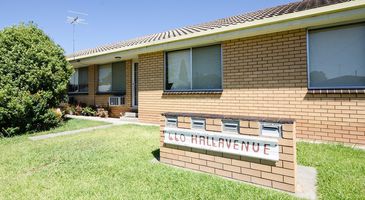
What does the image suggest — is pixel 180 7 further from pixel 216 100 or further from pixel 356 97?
pixel 356 97

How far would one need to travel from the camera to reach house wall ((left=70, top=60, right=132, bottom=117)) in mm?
11750

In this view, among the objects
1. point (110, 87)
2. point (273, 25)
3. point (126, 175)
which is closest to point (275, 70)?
point (273, 25)

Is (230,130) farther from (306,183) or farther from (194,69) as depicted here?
(194,69)

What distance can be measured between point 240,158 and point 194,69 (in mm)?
5250

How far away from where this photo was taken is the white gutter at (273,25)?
518 centimetres

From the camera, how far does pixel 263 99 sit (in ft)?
22.7

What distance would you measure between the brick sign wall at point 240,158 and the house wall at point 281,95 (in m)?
3.55

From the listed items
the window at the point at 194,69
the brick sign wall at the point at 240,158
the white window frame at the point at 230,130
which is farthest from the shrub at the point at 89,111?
the white window frame at the point at 230,130

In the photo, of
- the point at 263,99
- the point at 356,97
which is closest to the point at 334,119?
the point at 356,97

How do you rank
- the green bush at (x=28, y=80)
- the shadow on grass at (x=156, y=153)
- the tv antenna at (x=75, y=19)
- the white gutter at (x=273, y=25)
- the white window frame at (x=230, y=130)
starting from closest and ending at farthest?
the white window frame at (x=230, y=130) → the shadow on grass at (x=156, y=153) → the white gutter at (x=273, y=25) → the green bush at (x=28, y=80) → the tv antenna at (x=75, y=19)

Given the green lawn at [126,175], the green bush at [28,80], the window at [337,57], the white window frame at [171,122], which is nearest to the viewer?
the green lawn at [126,175]

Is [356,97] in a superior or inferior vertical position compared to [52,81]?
inferior

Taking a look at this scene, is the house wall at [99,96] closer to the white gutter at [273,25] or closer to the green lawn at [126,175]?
the white gutter at [273,25]

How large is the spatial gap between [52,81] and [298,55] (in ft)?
26.3
